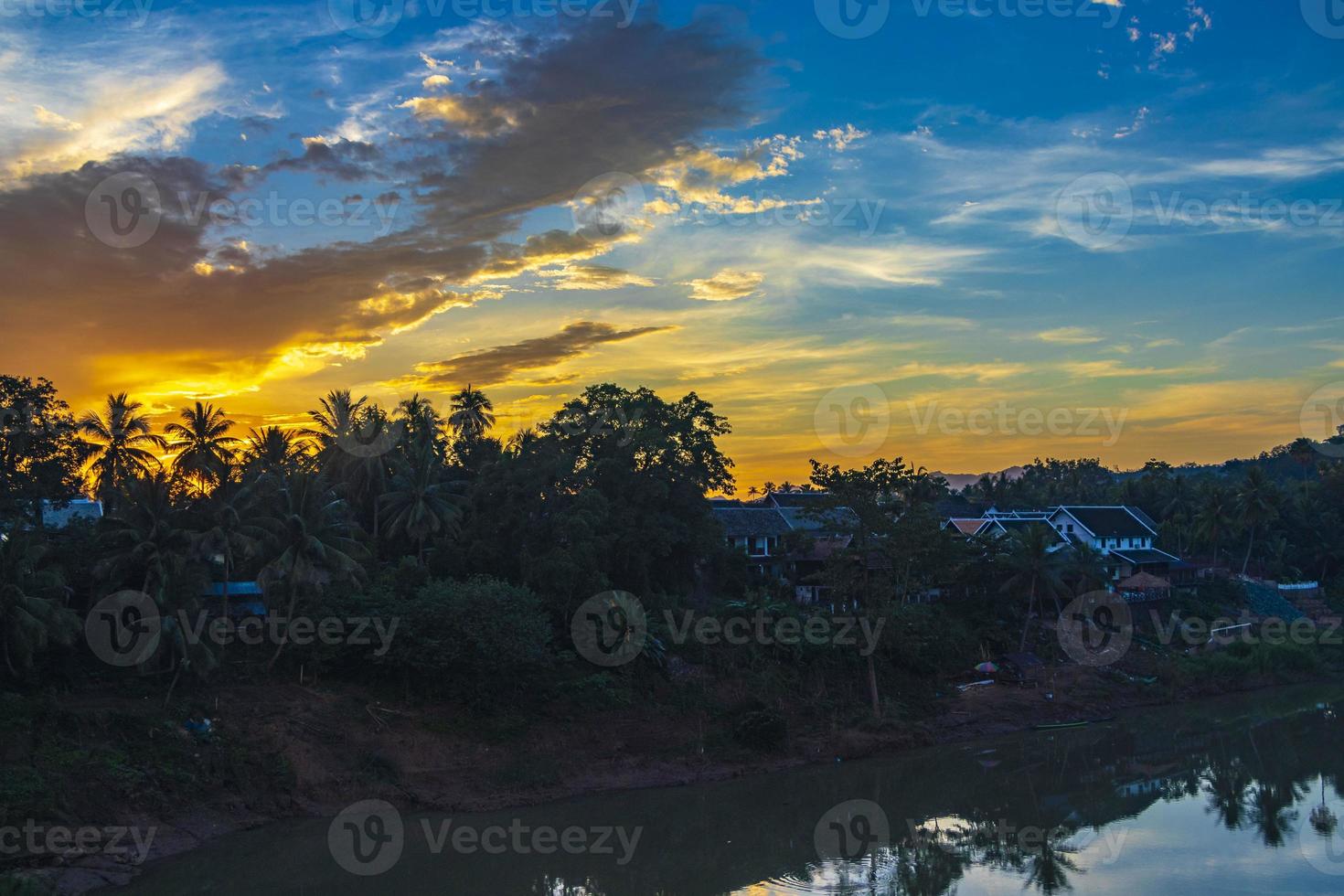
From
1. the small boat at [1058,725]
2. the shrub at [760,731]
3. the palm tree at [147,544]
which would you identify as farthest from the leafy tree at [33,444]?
the small boat at [1058,725]

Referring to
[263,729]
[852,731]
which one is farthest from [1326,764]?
[263,729]

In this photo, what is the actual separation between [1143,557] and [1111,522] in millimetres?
3144

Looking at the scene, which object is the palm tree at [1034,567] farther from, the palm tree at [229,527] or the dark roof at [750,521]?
the palm tree at [229,527]

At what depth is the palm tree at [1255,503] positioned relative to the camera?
201ft

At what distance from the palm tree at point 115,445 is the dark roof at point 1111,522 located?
48.7 meters

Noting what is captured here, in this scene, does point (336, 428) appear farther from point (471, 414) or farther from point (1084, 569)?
point (1084, 569)

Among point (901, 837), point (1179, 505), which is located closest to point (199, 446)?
point (901, 837)

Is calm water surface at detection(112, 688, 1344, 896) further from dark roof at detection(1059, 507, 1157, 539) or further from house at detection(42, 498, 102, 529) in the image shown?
dark roof at detection(1059, 507, 1157, 539)

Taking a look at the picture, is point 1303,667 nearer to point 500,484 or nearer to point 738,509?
point 738,509

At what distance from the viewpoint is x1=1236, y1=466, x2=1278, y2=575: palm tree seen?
61.3 metres

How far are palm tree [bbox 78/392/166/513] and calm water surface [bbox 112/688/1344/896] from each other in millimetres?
17173

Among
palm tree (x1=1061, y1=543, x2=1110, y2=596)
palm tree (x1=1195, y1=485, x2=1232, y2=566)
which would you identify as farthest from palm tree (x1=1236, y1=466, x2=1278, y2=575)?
palm tree (x1=1061, y1=543, x2=1110, y2=596)

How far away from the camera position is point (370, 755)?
27984 millimetres

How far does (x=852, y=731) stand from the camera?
1347 inches
